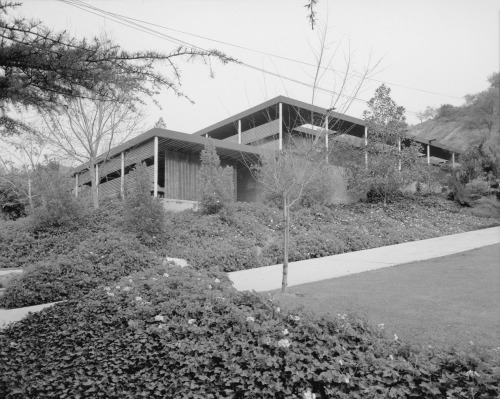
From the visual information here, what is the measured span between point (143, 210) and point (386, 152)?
12.5 metres

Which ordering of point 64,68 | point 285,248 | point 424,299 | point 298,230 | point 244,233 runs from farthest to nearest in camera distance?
point 298,230 < point 244,233 < point 285,248 < point 424,299 < point 64,68

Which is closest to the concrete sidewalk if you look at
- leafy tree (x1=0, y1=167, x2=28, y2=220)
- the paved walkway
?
the paved walkway


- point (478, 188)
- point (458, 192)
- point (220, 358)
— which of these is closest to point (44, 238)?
point (220, 358)

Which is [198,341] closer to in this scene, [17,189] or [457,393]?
[457,393]

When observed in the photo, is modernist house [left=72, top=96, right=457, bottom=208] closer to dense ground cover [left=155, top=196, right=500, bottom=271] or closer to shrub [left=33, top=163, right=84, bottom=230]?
dense ground cover [left=155, top=196, right=500, bottom=271]

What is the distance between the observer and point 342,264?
Answer: 31.3 feet

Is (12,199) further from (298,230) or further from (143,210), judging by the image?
(298,230)

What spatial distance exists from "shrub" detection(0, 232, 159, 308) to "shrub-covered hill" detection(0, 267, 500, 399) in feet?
5.96

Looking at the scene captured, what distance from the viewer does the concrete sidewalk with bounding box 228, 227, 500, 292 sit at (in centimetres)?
802

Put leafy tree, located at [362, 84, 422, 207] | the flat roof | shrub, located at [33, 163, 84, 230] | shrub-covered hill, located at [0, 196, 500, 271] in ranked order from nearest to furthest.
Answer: shrub-covered hill, located at [0, 196, 500, 271] → shrub, located at [33, 163, 84, 230] → the flat roof → leafy tree, located at [362, 84, 422, 207]

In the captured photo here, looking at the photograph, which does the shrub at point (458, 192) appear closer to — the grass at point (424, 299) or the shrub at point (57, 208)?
the grass at point (424, 299)

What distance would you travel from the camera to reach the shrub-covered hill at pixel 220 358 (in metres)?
2.97

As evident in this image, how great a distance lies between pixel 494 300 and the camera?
18.4 feet

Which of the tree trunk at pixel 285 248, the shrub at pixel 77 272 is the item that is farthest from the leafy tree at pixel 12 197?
the tree trunk at pixel 285 248
